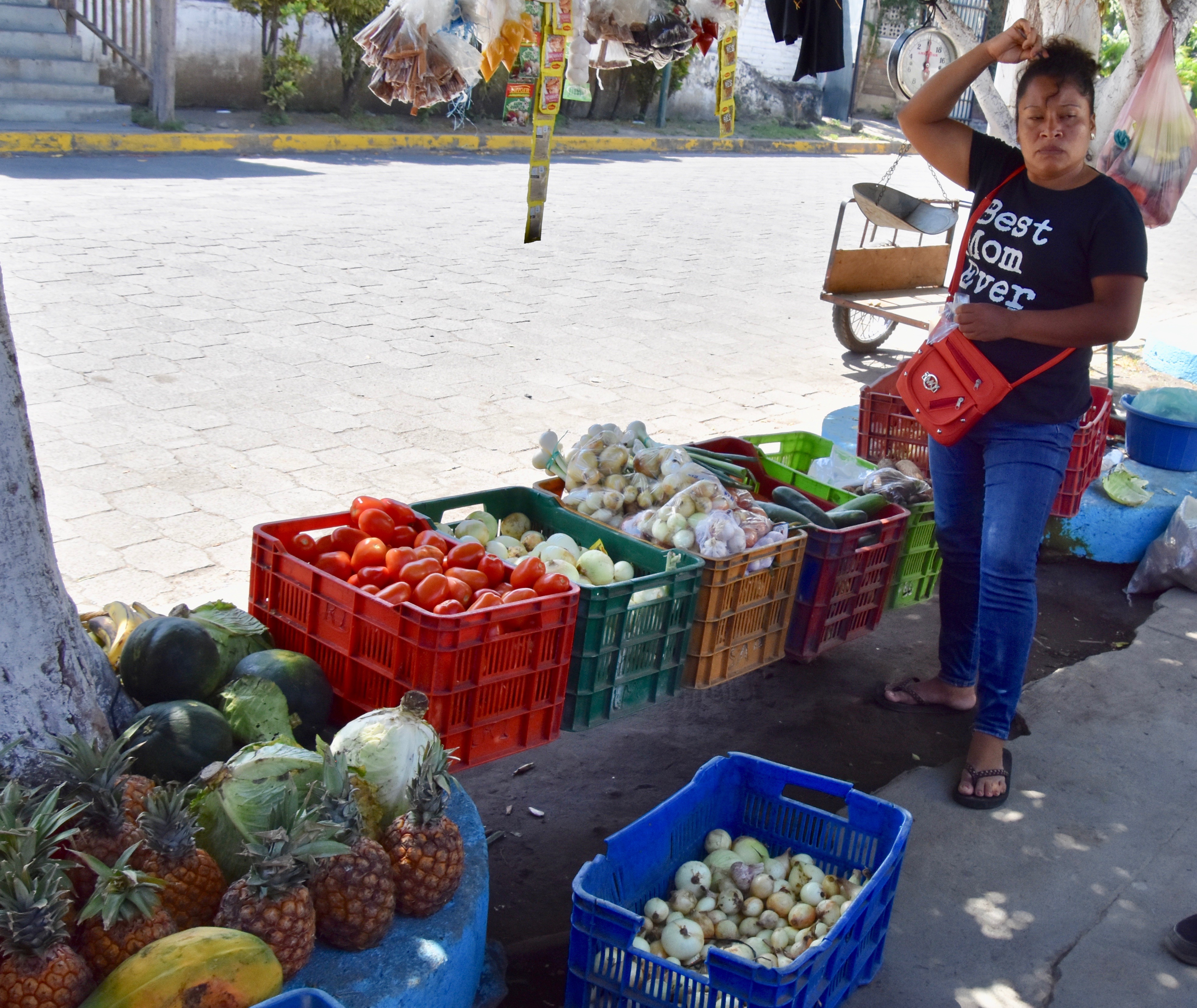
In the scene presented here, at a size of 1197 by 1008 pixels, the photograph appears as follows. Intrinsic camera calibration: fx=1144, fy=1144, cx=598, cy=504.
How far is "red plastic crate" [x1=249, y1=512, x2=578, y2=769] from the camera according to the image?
9.16 feet

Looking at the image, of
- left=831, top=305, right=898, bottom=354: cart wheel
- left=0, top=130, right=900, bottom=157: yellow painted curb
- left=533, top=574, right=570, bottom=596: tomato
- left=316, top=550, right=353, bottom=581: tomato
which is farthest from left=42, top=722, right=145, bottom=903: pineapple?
left=0, top=130, right=900, bottom=157: yellow painted curb

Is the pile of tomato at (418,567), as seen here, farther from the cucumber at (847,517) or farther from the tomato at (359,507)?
the cucumber at (847,517)

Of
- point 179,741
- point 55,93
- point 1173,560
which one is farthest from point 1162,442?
point 55,93

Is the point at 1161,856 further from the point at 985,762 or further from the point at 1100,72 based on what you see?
the point at 1100,72

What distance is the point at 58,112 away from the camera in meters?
13.9

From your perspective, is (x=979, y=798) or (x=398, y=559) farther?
(x=979, y=798)

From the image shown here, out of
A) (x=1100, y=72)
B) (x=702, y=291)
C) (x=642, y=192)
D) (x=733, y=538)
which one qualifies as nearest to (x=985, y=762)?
(x=733, y=538)

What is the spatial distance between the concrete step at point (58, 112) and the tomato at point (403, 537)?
1264 centimetres

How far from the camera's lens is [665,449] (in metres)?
4.18

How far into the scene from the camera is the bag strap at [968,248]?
3576mm

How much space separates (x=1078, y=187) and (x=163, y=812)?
3.02 meters

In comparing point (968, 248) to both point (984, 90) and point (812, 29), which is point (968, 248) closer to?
point (812, 29)

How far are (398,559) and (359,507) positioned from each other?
45cm

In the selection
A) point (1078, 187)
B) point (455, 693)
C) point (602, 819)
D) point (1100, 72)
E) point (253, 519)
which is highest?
point (1100, 72)
